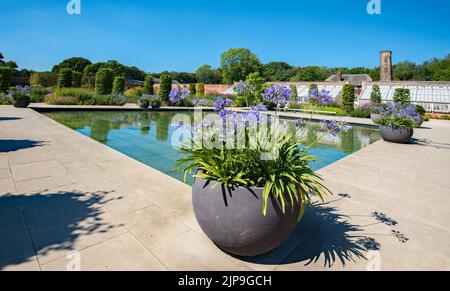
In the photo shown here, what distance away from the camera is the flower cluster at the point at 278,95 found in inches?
99.3

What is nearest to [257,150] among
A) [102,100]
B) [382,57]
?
[102,100]

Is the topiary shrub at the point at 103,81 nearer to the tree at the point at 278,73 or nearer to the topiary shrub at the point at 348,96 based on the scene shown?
the topiary shrub at the point at 348,96

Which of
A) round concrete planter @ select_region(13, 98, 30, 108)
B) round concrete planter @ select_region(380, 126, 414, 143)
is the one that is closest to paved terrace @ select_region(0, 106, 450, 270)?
round concrete planter @ select_region(380, 126, 414, 143)

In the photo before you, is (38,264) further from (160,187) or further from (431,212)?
(431,212)

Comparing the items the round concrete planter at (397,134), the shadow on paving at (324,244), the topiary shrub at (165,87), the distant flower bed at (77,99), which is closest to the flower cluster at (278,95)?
the shadow on paving at (324,244)

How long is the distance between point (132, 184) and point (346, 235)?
115 inches

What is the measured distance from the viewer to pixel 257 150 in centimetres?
228

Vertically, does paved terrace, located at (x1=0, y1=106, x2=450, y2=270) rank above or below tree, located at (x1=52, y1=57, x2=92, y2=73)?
below

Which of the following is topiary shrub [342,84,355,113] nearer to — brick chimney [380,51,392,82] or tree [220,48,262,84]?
brick chimney [380,51,392,82]

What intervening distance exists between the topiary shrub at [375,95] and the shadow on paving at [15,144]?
29.5 m

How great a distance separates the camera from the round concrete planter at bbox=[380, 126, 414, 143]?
7.74 metres

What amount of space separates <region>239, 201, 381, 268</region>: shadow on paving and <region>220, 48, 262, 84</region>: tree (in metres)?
52.3
